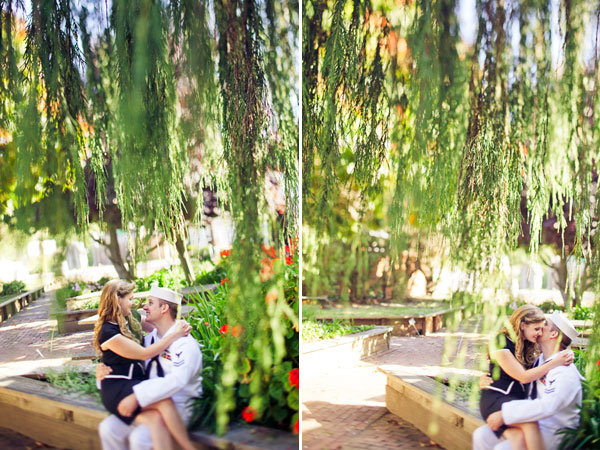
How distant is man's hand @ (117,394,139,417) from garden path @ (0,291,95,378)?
0.75 ft

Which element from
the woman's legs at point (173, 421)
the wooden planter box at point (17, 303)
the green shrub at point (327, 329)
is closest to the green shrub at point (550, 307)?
the green shrub at point (327, 329)

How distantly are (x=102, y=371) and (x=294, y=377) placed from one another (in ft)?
2.57

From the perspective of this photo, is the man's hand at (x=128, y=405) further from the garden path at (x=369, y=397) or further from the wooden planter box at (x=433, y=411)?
the wooden planter box at (x=433, y=411)

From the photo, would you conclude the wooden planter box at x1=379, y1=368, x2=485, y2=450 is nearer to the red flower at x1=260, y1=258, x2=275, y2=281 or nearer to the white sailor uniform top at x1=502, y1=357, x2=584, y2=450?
the white sailor uniform top at x1=502, y1=357, x2=584, y2=450

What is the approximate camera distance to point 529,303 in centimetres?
202

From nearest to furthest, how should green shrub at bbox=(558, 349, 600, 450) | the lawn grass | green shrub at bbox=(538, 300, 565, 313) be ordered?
1. green shrub at bbox=(558, 349, 600, 450)
2. green shrub at bbox=(538, 300, 565, 313)
3. the lawn grass

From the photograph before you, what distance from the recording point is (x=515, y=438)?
1.98 metres

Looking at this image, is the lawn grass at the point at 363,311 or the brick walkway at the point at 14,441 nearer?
the brick walkway at the point at 14,441

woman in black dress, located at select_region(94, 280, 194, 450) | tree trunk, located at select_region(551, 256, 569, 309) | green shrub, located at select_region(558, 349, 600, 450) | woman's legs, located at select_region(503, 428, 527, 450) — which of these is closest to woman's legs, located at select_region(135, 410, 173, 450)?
woman in black dress, located at select_region(94, 280, 194, 450)


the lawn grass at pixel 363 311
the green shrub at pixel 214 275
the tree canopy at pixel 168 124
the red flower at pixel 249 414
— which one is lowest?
the red flower at pixel 249 414

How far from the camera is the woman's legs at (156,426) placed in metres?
1.99

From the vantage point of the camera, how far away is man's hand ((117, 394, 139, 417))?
199 centimetres

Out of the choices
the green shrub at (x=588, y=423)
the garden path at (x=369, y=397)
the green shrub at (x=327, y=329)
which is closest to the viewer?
the green shrub at (x=588, y=423)

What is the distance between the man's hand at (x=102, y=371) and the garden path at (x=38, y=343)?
0.06m
